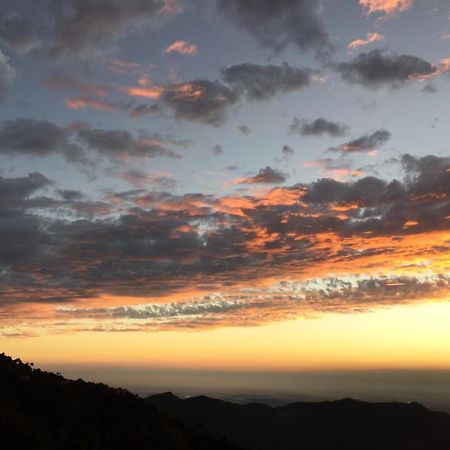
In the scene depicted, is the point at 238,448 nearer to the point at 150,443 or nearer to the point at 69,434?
the point at 150,443

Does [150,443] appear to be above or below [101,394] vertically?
below

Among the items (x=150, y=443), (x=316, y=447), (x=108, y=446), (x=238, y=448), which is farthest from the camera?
(x=316, y=447)

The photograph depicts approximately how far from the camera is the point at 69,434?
34.2m

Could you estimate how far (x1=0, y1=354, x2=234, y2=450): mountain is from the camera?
31.2 m

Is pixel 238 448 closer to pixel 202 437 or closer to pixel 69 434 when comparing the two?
pixel 202 437

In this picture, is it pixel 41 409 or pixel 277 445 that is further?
pixel 277 445

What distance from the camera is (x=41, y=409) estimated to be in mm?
37156

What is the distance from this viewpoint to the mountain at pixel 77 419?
31.2 metres

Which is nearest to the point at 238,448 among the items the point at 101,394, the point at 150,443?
the point at 150,443

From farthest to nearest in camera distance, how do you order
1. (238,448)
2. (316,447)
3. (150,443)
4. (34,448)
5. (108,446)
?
(316,447) < (238,448) < (150,443) < (108,446) < (34,448)

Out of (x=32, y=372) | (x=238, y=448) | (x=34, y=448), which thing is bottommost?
(x=238, y=448)

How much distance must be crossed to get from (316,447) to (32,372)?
18063 cm

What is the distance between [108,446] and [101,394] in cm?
934

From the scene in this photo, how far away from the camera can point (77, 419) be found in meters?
37.3
